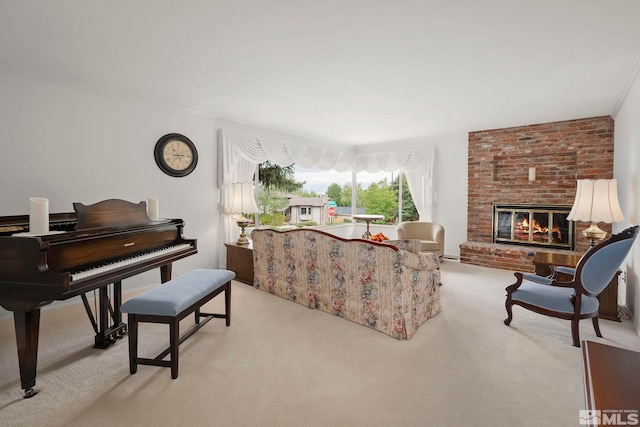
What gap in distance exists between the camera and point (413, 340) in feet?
8.91

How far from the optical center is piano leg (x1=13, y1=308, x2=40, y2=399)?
1934 millimetres

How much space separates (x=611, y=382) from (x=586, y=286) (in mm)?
2004

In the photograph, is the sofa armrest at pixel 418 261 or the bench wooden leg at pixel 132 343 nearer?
the bench wooden leg at pixel 132 343

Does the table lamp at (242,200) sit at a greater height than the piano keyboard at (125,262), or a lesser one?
greater

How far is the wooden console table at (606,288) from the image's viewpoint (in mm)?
3193

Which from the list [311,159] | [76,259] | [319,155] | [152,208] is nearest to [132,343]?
[76,259]

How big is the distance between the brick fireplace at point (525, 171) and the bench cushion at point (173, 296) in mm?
4730

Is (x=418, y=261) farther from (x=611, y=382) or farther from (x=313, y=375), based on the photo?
(x=611, y=382)

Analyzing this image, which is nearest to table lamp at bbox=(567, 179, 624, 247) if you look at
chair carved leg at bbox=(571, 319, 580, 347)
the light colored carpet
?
the light colored carpet

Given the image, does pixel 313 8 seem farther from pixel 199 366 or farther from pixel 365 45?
pixel 199 366

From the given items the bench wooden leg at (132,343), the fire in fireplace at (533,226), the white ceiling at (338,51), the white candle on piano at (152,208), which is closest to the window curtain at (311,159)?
the white ceiling at (338,51)

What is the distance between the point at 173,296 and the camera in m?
2.25

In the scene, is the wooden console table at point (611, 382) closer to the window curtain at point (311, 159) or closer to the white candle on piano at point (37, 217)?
the white candle on piano at point (37, 217)

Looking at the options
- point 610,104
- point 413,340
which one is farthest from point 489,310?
point 610,104
